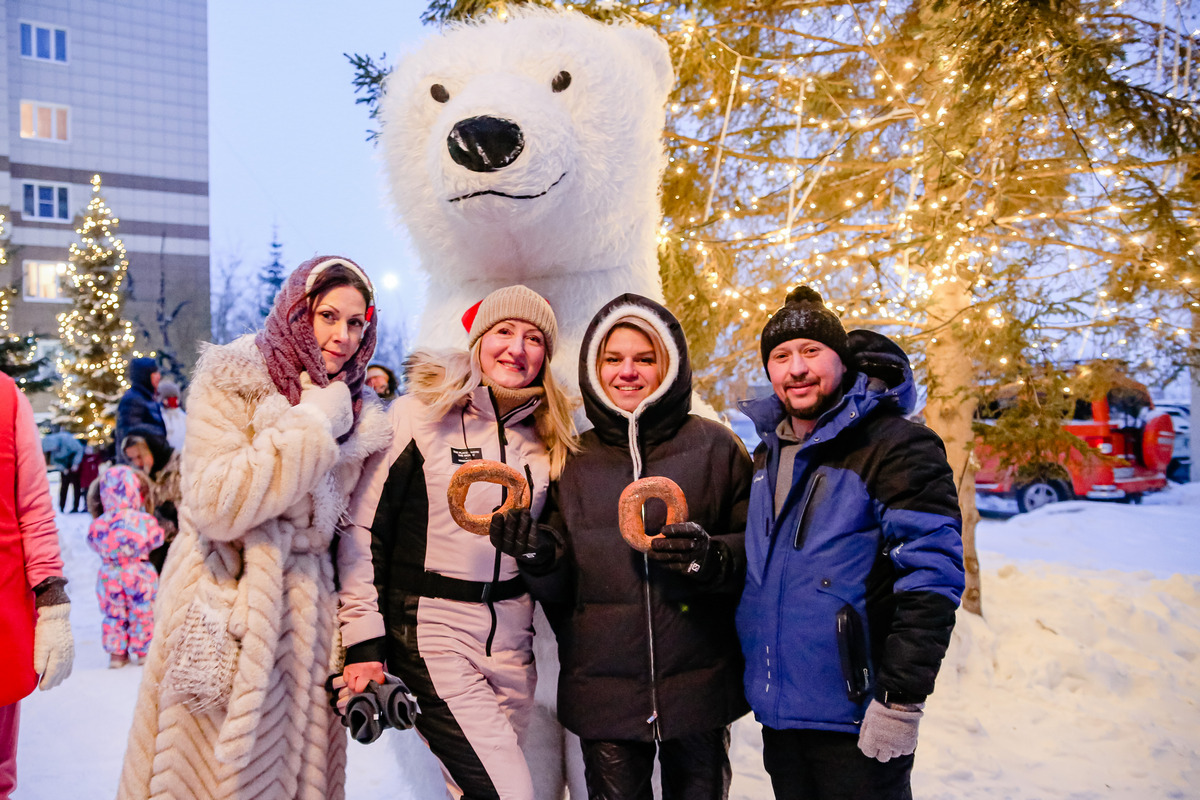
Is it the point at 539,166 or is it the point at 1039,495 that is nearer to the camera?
the point at 539,166

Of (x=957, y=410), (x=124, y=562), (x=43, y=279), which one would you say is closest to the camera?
(x=957, y=410)

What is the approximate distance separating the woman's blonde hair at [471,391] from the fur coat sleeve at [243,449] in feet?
1.37

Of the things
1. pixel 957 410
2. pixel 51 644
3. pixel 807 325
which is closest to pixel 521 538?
pixel 807 325

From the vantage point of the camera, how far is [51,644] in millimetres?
2232

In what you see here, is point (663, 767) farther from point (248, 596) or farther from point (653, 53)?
point (653, 53)

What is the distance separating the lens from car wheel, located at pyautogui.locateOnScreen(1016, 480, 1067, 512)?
32.9 ft

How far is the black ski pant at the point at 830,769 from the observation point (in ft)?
6.08

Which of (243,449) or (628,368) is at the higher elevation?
(628,368)

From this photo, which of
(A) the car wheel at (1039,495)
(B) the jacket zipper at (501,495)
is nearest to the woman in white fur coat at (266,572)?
(B) the jacket zipper at (501,495)

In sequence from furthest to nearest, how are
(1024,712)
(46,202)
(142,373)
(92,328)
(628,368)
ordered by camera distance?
(92,328) → (46,202) → (142,373) → (1024,712) → (628,368)

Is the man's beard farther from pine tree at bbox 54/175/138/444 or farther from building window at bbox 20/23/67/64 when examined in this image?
building window at bbox 20/23/67/64

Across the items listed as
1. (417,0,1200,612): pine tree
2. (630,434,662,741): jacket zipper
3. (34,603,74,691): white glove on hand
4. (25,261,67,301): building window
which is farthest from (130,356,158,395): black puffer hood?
(25,261,67,301): building window

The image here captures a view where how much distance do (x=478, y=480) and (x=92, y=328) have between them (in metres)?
15.2

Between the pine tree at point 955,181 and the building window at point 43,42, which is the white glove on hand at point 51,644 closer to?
the pine tree at point 955,181
